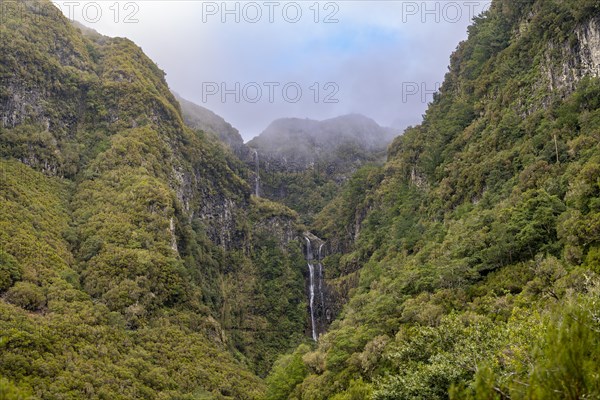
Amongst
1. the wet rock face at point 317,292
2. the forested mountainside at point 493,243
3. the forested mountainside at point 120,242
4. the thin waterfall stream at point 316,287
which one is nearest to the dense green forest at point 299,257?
the forested mountainside at point 493,243

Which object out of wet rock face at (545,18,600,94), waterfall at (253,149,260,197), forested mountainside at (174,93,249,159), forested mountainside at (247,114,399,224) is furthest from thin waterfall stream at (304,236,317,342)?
wet rock face at (545,18,600,94)

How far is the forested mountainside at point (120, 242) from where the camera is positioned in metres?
47.2

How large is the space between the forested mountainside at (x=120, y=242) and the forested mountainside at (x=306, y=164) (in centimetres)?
2675

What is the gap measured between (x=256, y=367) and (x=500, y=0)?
236 feet

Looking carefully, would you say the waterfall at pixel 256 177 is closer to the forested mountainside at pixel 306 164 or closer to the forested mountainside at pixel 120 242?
the forested mountainside at pixel 306 164

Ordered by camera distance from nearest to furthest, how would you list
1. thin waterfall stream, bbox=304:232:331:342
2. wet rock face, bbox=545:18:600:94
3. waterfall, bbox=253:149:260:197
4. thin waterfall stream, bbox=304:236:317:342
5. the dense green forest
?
the dense green forest < wet rock face, bbox=545:18:600:94 < thin waterfall stream, bbox=304:236:317:342 < thin waterfall stream, bbox=304:232:331:342 < waterfall, bbox=253:149:260:197

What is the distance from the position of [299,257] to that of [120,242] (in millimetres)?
54519

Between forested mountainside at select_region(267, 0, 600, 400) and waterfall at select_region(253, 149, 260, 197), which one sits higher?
waterfall at select_region(253, 149, 260, 197)

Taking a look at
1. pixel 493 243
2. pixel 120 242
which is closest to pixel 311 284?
pixel 120 242

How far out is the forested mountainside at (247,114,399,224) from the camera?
149 metres

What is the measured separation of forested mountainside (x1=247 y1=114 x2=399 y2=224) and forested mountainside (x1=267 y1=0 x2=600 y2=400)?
2527 inches

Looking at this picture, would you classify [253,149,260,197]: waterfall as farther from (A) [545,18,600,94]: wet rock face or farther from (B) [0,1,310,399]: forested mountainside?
(A) [545,18,600,94]: wet rock face

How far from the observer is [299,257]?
113m

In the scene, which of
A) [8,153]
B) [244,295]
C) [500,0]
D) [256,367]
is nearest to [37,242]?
[8,153]
